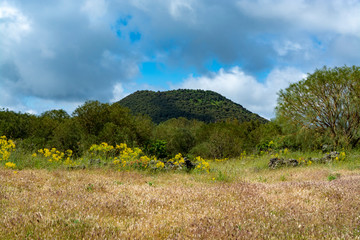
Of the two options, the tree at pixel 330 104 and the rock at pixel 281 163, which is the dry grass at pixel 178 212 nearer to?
the rock at pixel 281 163

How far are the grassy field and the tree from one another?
15.2 metres

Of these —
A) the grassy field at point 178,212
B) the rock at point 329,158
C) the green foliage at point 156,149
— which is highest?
the green foliage at point 156,149

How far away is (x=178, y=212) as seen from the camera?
4.73m

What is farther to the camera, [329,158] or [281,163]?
[329,158]

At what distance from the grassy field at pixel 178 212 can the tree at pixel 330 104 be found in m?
15.2

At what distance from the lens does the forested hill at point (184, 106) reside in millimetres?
111606

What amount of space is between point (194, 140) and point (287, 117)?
Result: 18.9m

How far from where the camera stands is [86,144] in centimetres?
2070

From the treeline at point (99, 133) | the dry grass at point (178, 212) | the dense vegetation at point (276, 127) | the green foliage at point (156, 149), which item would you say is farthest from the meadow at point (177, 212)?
the green foliage at point (156, 149)

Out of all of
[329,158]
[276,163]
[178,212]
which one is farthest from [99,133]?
[178,212]

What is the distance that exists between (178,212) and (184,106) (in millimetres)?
125449

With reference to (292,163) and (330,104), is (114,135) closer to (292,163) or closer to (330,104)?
(292,163)

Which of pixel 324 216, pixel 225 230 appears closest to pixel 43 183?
pixel 225 230

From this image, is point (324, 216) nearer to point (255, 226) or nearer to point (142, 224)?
point (255, 226)
